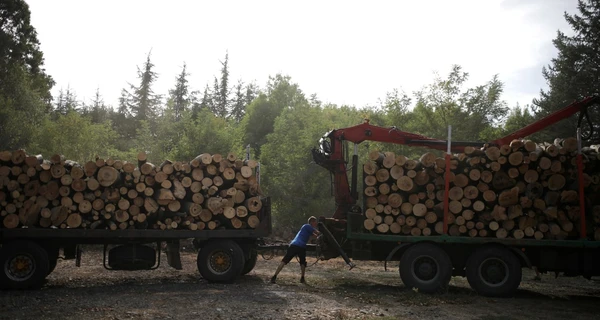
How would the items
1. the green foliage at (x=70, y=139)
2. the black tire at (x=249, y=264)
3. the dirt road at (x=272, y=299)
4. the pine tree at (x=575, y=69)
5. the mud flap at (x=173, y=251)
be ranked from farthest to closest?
the green foliage at (x=70, y=139)
the pine tree at (x=575, y=69)
the black tire at (x=249, y=264)
the mud flap at (x=173, y=251)
the dirt road at (x=272, y=299)

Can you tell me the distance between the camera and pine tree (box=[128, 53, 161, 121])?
54.7 m

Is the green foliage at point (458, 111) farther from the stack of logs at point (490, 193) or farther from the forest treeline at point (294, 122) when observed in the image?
the stack of logs at point (490, 193)

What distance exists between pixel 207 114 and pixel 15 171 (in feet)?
56.9

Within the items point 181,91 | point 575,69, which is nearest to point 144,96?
point 181,91

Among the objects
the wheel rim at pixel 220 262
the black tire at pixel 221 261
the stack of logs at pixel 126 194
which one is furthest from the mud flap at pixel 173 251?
the wheel rim at pixel 220 262

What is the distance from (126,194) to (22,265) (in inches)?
95.3

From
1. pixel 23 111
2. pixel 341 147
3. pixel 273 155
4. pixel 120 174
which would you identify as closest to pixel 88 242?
pixel 120 174

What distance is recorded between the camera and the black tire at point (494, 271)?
10164 mm

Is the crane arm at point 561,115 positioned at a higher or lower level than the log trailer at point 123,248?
higher

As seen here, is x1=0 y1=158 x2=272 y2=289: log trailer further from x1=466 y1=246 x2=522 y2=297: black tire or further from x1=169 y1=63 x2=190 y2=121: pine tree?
x1=169 y1=63 x2=190 y2=121: pine tree

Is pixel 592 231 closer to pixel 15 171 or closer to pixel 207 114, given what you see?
pixel 15 171

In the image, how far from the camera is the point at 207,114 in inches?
1092

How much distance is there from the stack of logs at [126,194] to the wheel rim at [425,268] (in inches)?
140

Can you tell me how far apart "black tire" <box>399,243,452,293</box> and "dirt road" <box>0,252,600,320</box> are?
0.28 m
